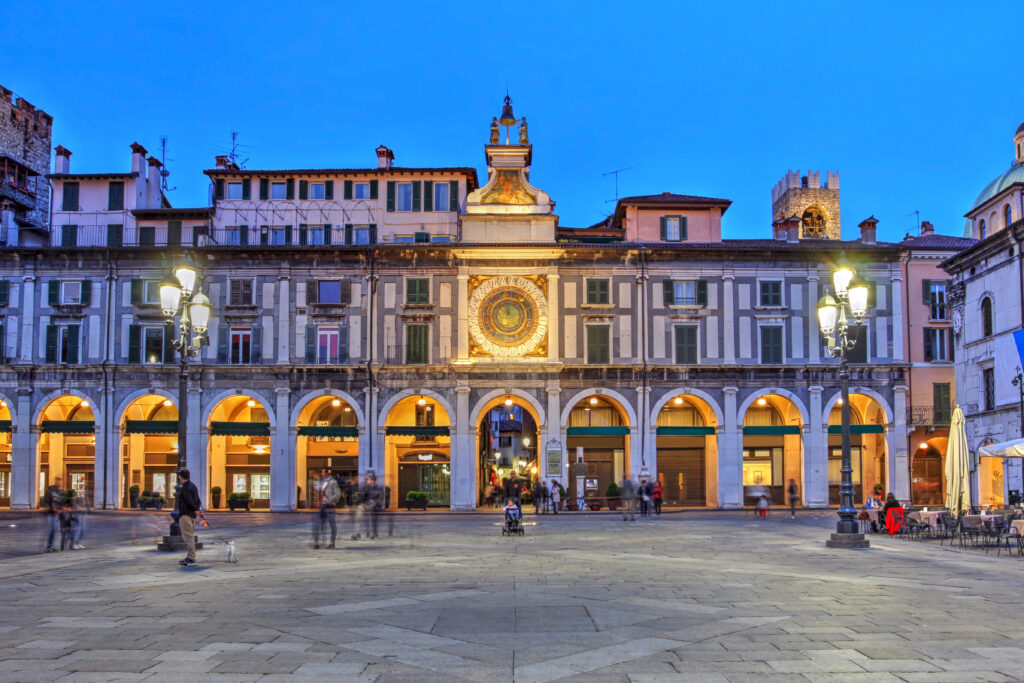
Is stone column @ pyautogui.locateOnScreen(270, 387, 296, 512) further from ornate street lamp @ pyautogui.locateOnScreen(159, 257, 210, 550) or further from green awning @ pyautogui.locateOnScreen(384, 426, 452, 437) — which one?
ornate street lamp @ pyautogui.locateOnScreen(159, 257, 210, 550)

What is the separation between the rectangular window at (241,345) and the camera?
47.2 m

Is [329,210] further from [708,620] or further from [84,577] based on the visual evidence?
[708,620]

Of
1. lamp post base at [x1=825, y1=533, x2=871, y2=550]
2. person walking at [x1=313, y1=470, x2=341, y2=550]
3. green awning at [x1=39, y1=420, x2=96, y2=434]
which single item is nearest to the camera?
lamp post base at [x1=825, y1=533, x2=871, y2=550]

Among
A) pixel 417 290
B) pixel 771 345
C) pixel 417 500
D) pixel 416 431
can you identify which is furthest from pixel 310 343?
pixel 771 345

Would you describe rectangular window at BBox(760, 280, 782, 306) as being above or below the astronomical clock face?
above

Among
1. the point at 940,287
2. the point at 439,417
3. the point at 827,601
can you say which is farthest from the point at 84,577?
the point at 940,287

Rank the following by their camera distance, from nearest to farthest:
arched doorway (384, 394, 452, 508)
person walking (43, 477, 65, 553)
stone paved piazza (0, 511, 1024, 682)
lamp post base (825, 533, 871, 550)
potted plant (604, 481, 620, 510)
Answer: stone paved piazza (0, 511, 1024, 682), person walking (43, 477, 65, 553), lamp post base (825, 533, 871, 550), potted plant (604, 481, 620, 510), arched doorway (384, 394, 452, 508)

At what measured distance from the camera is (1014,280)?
126ft

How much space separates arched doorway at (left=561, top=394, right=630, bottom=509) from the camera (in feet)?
157

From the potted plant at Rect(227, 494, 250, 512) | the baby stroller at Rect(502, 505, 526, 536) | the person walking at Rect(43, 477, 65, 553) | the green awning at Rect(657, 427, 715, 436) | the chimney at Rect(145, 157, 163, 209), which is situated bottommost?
the potted plant at Rect(227, 494, 250, 512)

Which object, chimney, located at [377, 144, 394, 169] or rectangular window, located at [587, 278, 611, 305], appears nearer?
rectangular window, located at [587, 278, 611, 305]

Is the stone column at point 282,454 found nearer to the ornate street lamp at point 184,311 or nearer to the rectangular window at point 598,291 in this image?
the rectangular window at point 598,291

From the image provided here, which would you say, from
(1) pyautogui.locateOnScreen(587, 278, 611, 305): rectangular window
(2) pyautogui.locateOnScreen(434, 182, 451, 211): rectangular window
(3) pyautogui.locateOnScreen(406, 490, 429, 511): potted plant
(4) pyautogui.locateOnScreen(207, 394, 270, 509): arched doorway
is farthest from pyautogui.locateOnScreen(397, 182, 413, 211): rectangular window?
(3) pyautogui.locateOnScreen(406, 490, 429, 511): potted plant

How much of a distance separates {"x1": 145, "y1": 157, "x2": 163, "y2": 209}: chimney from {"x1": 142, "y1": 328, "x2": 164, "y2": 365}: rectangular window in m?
8.66
